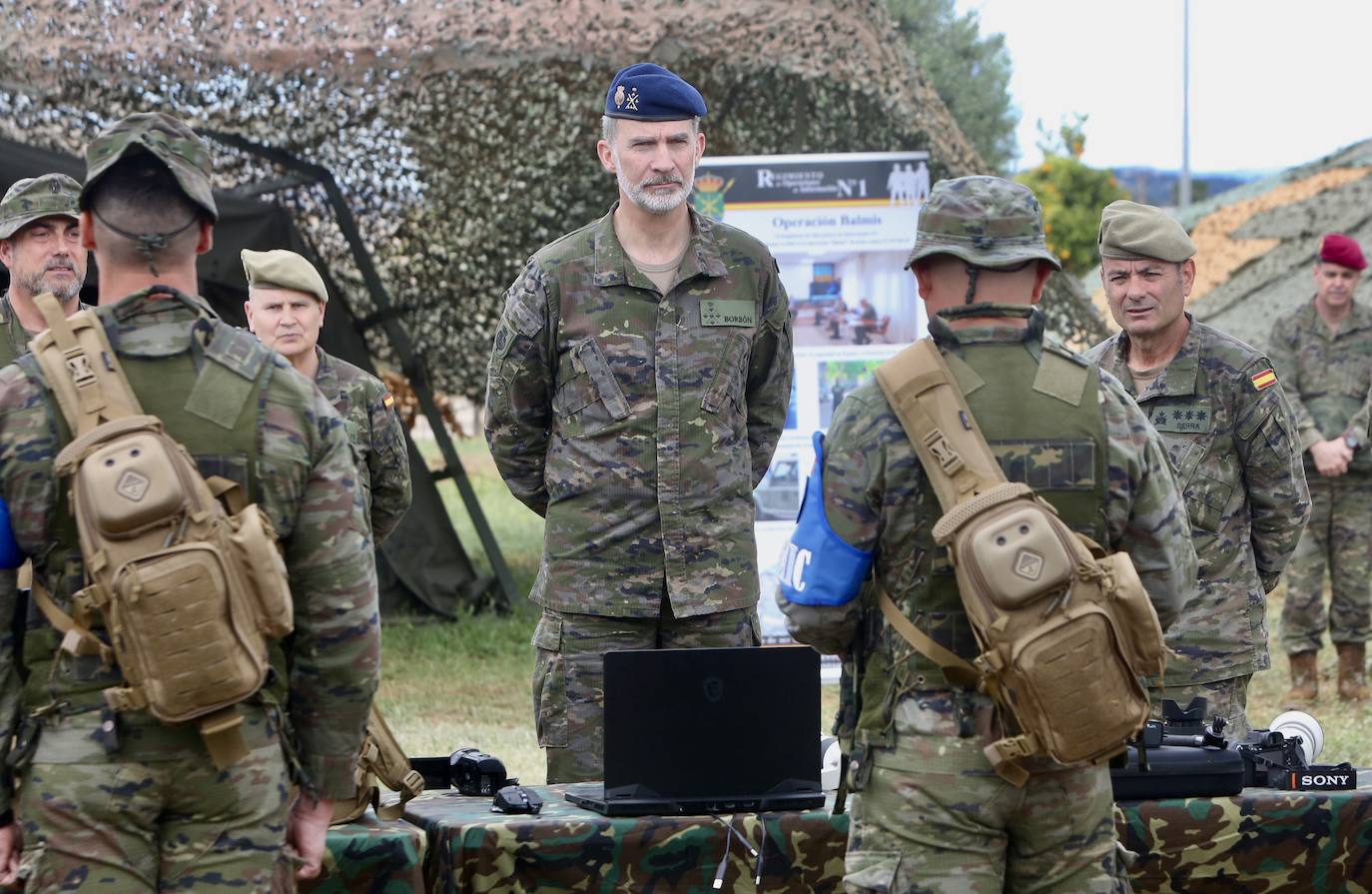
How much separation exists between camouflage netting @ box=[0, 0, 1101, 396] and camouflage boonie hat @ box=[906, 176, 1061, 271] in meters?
6.14

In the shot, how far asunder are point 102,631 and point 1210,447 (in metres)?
3.04

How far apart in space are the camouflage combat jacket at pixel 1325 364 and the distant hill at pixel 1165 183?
28097mm

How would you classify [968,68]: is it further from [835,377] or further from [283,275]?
[283,275]

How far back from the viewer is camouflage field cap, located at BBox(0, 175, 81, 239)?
16.9 ft

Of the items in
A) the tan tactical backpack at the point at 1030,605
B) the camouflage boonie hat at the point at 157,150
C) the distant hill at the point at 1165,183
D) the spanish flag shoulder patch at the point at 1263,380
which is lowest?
the tan tactical backpack at the point at 1030,605

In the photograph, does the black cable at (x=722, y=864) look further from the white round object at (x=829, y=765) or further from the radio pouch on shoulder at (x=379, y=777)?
the radio pouch on shoulder at (x=379, y=777)

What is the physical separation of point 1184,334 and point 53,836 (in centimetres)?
326

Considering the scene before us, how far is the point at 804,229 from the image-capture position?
795 centimetres

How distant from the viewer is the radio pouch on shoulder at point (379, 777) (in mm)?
3811

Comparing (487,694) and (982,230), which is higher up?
(982,230)

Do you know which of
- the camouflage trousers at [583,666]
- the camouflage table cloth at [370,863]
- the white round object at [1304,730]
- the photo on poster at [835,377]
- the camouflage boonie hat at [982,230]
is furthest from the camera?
the photo on poster at [835,377]

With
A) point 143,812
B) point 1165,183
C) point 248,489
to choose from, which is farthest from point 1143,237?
point 1165,183

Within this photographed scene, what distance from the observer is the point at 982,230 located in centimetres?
307

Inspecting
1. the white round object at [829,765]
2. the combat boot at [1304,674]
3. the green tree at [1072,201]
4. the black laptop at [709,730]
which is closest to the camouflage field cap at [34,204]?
the black laptop at [709,730]
